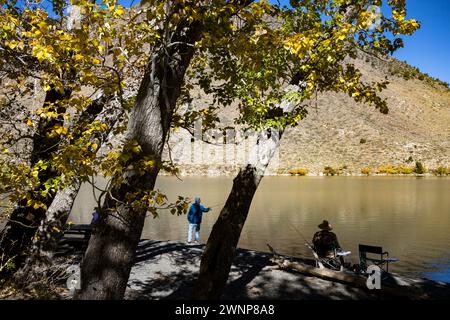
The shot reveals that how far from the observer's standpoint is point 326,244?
10242mm

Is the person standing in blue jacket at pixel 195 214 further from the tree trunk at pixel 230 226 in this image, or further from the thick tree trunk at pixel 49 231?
the tree trunk at pixel 230 226

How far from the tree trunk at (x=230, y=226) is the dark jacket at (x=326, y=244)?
12.9 ft

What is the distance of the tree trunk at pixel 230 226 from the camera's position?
6.79 m

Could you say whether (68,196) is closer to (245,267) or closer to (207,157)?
(245,267)

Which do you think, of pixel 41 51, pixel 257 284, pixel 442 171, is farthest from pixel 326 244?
pixel 442 171

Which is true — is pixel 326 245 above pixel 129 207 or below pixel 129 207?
below

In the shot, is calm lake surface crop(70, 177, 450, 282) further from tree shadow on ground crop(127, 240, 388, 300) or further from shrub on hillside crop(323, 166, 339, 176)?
shrub on hillside crop(323, 166, 339, 176)

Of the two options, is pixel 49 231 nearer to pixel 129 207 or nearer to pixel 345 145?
pixel 129 207

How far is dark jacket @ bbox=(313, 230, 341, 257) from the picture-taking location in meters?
10.2

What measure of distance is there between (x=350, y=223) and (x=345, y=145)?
151 ft

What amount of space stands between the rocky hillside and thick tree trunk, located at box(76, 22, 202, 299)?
4720 cm

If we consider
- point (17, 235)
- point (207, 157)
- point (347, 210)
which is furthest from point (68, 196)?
point (207, 157)
